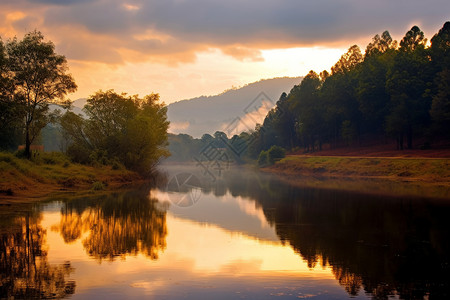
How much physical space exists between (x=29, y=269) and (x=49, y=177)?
119 ft

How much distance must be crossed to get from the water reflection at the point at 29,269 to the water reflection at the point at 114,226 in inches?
73.5

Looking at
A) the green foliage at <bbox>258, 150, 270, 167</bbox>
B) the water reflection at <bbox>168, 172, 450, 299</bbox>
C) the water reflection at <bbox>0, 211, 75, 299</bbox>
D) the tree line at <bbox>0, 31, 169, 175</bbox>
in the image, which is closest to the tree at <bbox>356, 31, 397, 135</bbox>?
the green foliage at <bbox>258, 150, 270, 167</bbox>

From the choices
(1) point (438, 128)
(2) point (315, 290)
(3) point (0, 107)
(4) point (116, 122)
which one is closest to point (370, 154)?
(1) point (438, 128)

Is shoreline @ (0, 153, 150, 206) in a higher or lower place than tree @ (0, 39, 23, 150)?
lower

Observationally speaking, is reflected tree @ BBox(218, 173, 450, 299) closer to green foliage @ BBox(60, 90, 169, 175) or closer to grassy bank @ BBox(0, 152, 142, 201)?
grassy bank @ BBox(0, 152, 142, 201)

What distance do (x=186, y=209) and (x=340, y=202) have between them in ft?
46.7

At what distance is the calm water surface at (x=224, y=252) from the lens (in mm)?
15492

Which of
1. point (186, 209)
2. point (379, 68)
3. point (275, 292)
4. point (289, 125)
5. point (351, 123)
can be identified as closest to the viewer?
point (275, 292)

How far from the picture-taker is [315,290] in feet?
50.6

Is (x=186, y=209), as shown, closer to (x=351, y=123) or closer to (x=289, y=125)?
(x=351, y=123)

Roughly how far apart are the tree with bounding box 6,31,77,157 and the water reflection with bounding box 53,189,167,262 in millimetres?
19837

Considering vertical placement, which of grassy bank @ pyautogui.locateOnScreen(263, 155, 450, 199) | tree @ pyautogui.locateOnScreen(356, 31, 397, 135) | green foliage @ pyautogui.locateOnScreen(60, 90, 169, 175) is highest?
tree @ pyautogui.locateOnScreen(356, 31, 397, 135)

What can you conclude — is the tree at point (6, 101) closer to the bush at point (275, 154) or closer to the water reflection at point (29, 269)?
the water reflection at point (29, 269)

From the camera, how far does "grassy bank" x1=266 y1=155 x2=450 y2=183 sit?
64375mm
